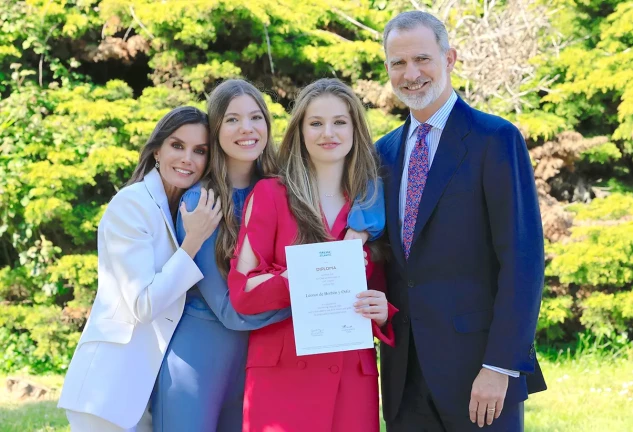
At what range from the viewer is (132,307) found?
3.13 m

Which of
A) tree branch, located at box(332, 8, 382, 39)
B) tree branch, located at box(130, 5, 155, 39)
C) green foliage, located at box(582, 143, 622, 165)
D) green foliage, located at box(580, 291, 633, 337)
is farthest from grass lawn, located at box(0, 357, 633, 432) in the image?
tree branch, located at box(332, 8, 382, 39)

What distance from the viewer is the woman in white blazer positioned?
123 inches

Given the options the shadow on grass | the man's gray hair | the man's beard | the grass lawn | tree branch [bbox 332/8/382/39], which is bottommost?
the grass lawn

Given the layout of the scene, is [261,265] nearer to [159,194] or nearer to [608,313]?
[159,194]

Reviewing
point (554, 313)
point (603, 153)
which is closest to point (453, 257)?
point (554, 313)

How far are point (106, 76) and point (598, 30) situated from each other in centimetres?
667

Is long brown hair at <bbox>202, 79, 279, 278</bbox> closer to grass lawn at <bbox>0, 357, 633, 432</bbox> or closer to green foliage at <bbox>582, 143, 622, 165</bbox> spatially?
grass lawn at <bbox>0, 357, 633, 432</bbox>

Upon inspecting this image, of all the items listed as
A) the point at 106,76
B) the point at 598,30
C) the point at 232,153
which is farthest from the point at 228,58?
the point at 232,153

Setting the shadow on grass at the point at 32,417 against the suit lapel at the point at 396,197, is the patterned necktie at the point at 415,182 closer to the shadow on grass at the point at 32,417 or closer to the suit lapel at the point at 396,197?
the suit lapel at the point at 396,197

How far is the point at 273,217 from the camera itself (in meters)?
3.10

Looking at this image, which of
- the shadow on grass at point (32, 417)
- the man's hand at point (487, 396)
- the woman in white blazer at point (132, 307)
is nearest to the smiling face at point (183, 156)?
the woman in white blazer at point (132, 307)

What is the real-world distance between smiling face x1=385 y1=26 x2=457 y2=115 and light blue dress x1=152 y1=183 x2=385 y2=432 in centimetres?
43

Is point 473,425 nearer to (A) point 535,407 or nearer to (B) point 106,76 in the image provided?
(A) point 535,407

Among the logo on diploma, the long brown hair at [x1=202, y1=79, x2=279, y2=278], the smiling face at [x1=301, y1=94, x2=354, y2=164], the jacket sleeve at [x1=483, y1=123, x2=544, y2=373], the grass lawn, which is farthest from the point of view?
the grass lawn
